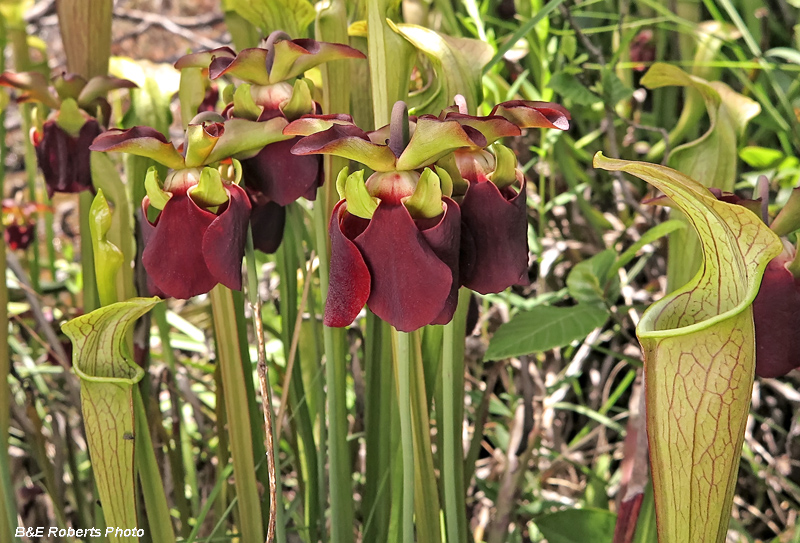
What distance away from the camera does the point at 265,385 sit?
0.50 meters

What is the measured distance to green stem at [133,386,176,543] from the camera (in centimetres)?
50

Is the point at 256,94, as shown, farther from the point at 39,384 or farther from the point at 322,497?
the point at 39,384

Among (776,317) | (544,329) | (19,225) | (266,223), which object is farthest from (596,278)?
(19,225)

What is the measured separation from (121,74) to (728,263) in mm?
677

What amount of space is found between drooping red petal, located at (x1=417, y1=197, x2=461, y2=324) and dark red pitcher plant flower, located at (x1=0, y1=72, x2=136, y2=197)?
1.45 feet

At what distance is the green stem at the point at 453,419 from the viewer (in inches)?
18.9

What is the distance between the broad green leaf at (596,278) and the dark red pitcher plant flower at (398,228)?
0.33m

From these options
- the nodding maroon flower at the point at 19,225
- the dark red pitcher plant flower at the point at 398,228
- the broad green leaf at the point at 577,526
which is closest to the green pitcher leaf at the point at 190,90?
Result: the dark red pitcher plant flower at the point at 398,228

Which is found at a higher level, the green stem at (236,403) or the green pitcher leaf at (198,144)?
the green pitcher leaf at (198,144)

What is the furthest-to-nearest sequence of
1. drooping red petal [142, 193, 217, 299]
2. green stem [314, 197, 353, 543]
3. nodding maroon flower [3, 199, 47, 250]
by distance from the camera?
nodding maroon flower [3, 199, 47, 250]
green stem [314, 197, 353, 543]
drooping red petal [142, 193, 217, 299]

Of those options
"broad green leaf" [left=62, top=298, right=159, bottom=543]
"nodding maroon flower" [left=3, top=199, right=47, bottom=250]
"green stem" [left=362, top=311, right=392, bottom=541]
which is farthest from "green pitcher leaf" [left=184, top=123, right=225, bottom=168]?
"nodding maroon flower" [left=3, top=199, right=47, bottom=250]

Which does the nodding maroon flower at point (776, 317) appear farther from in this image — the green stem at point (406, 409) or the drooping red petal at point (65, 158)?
the drooping red petal at point (65, 158)

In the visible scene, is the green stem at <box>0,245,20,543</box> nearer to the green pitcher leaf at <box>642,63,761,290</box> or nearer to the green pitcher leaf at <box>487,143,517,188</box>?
the green pitcher leaf at <box>487,143,517,188</box>

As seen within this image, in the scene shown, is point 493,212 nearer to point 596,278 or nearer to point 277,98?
point 277,98
